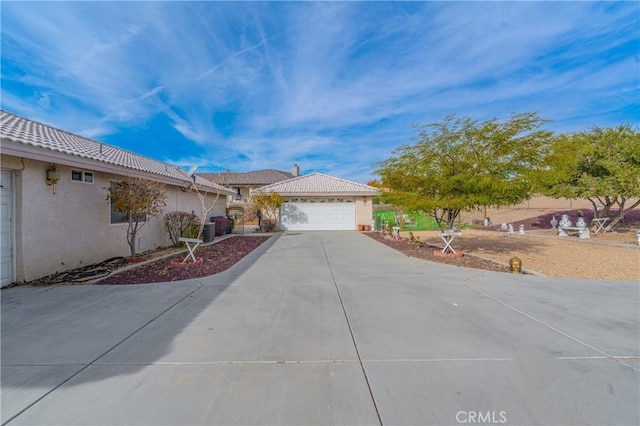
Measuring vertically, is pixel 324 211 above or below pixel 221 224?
above

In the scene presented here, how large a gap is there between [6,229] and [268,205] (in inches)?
542

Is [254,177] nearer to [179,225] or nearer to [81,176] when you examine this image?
[179,225]

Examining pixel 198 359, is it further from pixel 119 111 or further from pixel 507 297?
pixel 119 111

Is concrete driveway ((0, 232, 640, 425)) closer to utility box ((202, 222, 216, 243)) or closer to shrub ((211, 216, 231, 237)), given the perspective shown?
utility box ((202, 222, 216, 243))

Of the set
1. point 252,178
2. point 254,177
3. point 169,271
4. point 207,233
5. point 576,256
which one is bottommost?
point 576,256

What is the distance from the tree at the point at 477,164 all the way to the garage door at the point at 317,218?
10553mm

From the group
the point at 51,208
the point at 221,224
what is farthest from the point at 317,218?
the point at 51,208

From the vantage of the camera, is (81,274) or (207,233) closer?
(81,274)

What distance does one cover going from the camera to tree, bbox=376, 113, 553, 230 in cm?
837

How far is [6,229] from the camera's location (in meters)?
5.60

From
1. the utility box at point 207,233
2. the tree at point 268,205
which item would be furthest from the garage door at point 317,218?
the utility box at point 207,233

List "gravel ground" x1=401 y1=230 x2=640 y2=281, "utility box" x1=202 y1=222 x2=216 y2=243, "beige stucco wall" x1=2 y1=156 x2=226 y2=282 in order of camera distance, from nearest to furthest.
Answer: "beige stucco wall" x1=2 y1=156 x2=226 y2=282
"gravel ground" x1=401 y1=230 x2=640 y2=281
"utility box" x1=202 y1=222 x2=216 y2=243

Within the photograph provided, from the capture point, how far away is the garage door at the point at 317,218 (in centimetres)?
2019

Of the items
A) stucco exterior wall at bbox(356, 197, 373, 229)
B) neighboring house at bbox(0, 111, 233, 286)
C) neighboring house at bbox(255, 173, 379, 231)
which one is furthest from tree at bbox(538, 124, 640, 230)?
neighboring house at bbox(0, 111, 233, 286)
